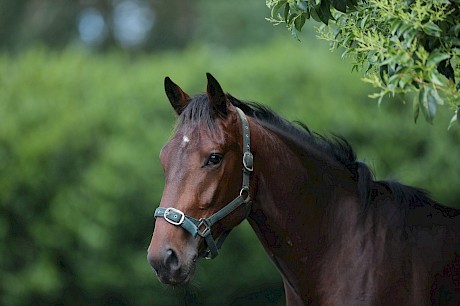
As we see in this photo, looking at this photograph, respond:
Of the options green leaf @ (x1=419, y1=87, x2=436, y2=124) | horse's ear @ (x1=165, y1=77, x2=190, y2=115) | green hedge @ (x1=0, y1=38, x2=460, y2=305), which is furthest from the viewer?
green hedge @ (x1=0, y1=38, x2=460, y2=305)

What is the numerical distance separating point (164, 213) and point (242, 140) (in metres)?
0.63

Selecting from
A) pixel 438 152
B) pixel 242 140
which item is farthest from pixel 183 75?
pixel 242 140

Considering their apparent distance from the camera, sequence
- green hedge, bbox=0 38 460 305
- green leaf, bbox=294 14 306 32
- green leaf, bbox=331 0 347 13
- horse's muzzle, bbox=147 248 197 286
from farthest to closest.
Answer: green hedge, bbox=0 38 460 305 → green leaf, bbox=294 14 306 32 → green leaf, bbox=331 0 347 13 → horse's muzzle, bbox=147 248 197 286

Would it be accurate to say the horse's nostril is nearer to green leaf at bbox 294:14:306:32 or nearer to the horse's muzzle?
the horse's muzzle

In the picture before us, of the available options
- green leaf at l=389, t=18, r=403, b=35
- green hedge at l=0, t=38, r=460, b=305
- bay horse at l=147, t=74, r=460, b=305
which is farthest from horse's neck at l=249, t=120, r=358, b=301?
green hedge at l=0, t=38, r=460, b=305

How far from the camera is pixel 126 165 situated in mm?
10891

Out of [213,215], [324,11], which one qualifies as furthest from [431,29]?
[213,215]

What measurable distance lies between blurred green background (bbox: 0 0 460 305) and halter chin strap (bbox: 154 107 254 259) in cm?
628

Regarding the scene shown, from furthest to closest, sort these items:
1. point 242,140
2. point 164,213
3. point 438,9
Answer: point 242,140 < point 164,213 < point 438,9

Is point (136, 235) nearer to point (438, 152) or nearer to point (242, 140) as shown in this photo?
point (438, 152)

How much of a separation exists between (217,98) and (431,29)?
125cm

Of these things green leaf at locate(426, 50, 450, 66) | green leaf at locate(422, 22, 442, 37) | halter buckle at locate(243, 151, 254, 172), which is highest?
green leaf at locate(422, 22, 442, 37)

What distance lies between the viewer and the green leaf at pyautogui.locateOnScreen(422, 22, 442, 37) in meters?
3.64

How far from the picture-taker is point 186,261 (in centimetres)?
416
